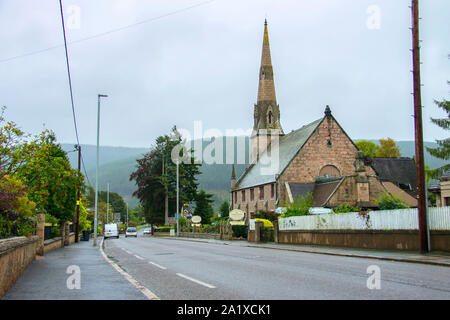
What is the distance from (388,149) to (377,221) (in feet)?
208

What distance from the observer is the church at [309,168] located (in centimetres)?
4106

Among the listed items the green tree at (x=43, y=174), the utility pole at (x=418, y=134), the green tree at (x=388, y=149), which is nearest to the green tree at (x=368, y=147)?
the green tree at (x=388, y=149)

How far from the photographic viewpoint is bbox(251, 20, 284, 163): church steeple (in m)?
65.2

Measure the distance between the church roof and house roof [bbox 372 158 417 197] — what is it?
11.3 meters

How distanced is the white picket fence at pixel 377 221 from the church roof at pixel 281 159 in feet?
67.8

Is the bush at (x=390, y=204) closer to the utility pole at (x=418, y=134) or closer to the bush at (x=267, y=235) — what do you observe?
the bush at (x=267, y=235)

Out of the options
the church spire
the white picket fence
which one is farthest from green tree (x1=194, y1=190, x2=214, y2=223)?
the white picket fence

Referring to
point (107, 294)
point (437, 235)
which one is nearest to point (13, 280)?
point (107, 294)

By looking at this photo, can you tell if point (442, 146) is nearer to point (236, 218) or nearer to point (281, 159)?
point (236, 218)

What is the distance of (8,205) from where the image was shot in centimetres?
1473

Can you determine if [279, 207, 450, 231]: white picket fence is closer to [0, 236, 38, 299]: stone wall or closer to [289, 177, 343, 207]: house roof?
[289, 177, 343, 207]: house roof

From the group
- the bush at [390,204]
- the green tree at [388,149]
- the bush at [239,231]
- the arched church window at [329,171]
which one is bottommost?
the bush at [239,231]
